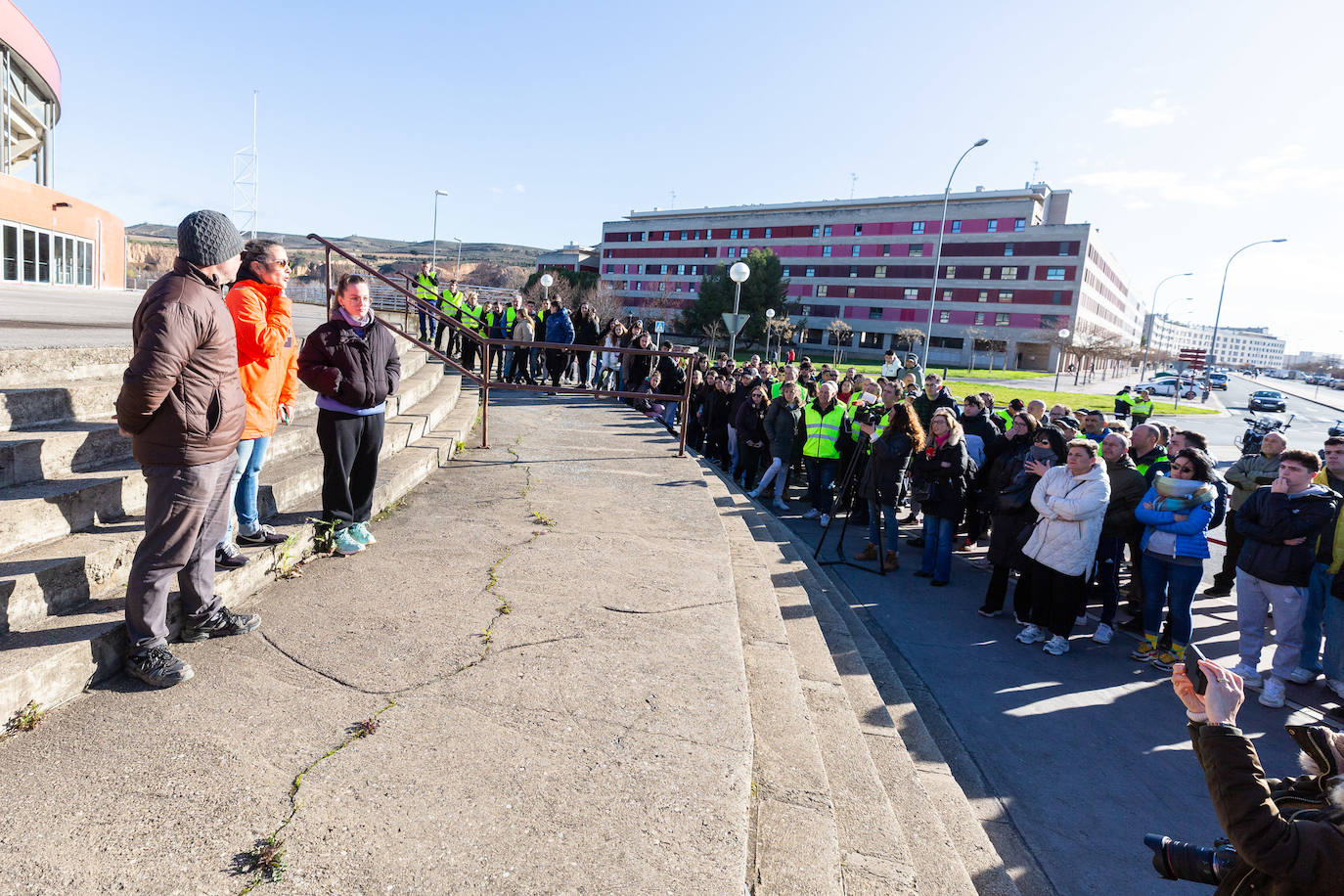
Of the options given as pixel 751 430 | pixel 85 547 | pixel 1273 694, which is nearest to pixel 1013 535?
pixel 1273 694

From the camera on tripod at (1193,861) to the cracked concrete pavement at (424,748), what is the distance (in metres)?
1.36

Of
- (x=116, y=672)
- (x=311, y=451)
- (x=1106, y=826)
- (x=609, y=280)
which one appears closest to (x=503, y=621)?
(x=116, y=672)

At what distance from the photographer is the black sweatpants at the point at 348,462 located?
4180 mm

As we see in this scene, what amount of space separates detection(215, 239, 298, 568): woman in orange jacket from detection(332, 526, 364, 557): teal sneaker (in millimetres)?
379

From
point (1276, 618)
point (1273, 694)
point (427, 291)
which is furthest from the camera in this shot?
point (427, 291)

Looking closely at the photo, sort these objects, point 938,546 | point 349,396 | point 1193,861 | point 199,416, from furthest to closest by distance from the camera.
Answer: point 938,546, point 349,396, point 199,416, point 1193,861

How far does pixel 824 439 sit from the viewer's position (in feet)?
30.3

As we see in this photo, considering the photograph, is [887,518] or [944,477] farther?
[887,518]

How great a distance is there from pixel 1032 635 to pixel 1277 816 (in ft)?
14.0

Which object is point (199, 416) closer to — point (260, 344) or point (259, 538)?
point (260, 344)

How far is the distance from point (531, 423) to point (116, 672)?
22.8 ft

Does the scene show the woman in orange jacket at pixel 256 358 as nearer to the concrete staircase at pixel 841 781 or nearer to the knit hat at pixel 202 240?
the knit hat at pixel 202 240

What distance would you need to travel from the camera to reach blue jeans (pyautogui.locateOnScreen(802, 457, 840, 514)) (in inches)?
367

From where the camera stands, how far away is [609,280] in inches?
3568
